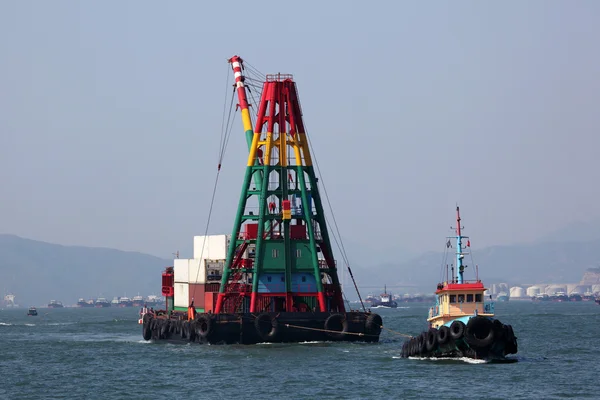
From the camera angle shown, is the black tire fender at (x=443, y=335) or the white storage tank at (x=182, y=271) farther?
the white storage tank at (x=182, y=271)

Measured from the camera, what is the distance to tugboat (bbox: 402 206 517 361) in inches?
2347

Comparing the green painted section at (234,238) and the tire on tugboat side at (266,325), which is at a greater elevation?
the green painted section at (234,238)

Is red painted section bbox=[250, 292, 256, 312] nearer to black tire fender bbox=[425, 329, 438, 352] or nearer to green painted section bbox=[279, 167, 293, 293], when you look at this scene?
green painted section bbox=[279, 167, 293, 293]

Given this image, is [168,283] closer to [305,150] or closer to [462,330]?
[305,150]

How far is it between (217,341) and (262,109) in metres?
17.1

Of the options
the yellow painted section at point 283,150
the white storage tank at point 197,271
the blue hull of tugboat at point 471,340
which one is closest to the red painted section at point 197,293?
the white storage tank at point 197,271

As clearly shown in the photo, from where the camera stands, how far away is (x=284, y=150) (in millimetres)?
79812

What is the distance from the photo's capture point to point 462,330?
2356 inches

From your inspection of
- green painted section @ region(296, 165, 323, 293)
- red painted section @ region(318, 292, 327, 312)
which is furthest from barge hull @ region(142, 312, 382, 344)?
green painted section @ region(296, 165, 323, 293)

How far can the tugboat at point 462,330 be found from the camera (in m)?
59.6

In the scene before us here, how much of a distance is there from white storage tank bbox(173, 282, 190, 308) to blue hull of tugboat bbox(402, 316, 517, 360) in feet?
106

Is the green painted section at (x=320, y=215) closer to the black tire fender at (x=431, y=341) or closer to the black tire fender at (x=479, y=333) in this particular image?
the black tire fender at (x=431, y=341)

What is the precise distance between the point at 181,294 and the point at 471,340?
38850 millimetres

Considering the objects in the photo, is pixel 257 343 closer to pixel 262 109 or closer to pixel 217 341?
pixel 217 341
